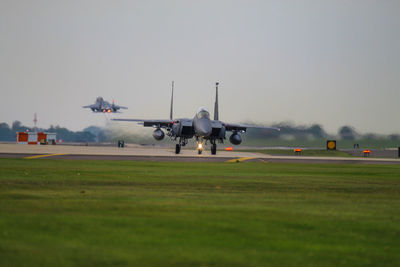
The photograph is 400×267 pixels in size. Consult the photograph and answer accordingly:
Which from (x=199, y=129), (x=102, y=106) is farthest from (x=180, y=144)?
(x=102, y=106)

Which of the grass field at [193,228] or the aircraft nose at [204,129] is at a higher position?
the aircraft nose at [204,129]

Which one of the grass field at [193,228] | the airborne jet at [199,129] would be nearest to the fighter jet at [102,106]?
the airborne jet at [199,129]

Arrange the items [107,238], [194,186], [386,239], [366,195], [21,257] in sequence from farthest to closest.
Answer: [194,186], [366,195], [386,239], [107,238], [21,257]

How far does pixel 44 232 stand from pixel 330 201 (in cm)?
763

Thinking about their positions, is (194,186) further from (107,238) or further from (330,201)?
(107,238)

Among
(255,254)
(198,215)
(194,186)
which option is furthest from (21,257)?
(194,186)

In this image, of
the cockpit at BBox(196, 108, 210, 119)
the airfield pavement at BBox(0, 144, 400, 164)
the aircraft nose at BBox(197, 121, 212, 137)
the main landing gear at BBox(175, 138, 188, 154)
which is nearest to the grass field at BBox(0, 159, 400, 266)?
the airfield pavement at BBox(0, 144, 400, 164)

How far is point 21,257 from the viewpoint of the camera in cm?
566

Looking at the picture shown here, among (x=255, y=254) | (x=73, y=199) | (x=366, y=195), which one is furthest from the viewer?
(x=366, y=195)

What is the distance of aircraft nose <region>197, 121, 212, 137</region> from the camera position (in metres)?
48.4

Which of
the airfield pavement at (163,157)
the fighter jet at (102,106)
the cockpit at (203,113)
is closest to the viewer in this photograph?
the airfield pavement at (163,157)

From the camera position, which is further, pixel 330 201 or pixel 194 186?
pixel 194 186

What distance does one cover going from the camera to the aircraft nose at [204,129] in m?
48.4

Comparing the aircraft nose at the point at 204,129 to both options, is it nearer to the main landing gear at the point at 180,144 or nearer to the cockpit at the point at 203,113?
the cockpit at the point at 203,113
